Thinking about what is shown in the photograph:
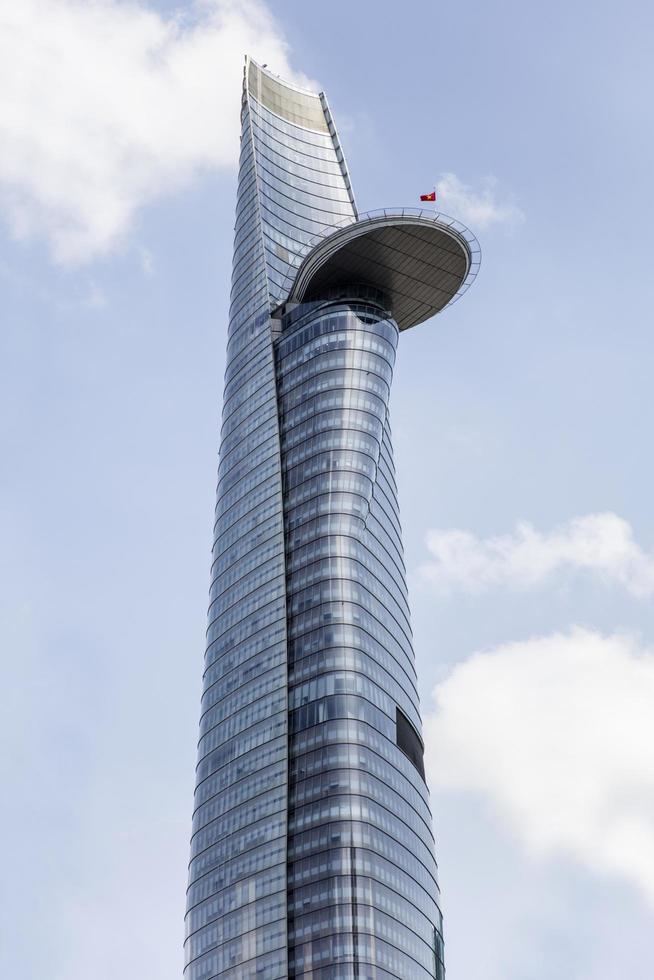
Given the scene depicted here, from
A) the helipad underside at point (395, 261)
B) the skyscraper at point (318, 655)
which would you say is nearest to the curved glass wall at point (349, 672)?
the skyscraper at point (318, 655)

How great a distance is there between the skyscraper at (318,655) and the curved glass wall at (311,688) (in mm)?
257

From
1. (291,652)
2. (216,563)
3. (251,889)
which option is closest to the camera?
(251,889)

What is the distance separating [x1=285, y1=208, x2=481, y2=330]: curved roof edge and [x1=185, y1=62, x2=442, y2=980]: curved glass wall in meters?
3.24

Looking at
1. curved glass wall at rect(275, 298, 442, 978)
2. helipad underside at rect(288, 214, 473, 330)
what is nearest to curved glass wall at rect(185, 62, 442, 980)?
curved glass wall at rect(275, 298, 442, 978)

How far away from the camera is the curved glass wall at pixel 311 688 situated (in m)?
146

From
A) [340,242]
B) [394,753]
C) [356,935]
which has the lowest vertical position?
[356,935]

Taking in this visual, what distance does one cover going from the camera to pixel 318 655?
524 ft

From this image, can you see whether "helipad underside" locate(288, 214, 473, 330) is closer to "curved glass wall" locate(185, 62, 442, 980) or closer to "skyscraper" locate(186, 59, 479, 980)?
"skyscraper" locate(186, 59, 479, 980)

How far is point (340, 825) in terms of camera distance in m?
146

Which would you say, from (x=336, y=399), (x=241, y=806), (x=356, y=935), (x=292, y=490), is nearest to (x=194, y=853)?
(x=241, y=806)

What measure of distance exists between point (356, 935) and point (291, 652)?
35668 millimetres

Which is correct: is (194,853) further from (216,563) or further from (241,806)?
(216,563)

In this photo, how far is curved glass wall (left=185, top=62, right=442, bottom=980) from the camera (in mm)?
145625

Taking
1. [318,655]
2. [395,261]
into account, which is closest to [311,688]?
[318,655]
